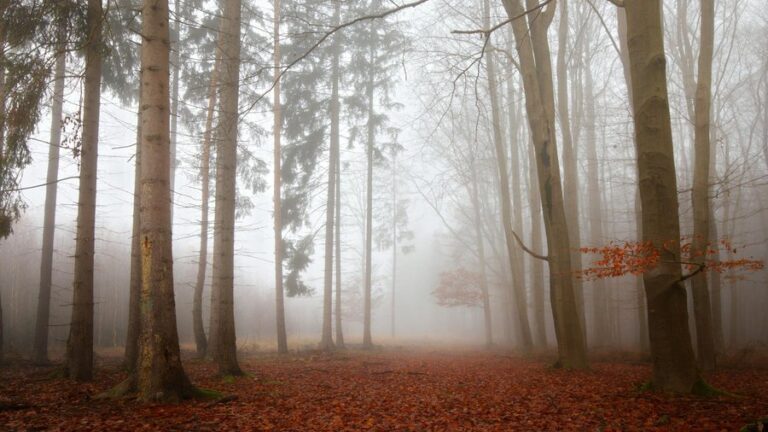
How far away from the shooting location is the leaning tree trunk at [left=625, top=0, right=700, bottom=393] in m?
5.57

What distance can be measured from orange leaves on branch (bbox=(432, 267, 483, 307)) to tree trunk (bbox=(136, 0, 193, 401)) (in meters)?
22.8

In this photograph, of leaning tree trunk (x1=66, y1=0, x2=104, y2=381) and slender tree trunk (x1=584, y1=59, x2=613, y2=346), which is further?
slender tree trunk (x1=584, y1=59, x2=613, y2=346)

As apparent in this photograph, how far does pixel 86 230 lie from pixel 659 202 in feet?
28.4

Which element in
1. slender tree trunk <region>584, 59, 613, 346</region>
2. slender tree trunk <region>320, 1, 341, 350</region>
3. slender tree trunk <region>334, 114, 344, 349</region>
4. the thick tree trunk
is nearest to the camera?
the thick tree trunk

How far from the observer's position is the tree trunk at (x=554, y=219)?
8.83 m

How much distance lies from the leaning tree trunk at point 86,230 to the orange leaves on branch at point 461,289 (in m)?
21.9

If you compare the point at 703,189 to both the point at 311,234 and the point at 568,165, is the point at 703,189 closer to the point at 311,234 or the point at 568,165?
the point at 568,165

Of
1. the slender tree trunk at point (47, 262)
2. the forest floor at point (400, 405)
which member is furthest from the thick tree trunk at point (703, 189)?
the slender tree trunk at point (47, 262)

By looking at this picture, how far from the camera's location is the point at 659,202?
582 cm

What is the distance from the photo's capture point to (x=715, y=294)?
459 inches

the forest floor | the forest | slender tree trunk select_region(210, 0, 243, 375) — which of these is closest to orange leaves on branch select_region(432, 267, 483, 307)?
the forest

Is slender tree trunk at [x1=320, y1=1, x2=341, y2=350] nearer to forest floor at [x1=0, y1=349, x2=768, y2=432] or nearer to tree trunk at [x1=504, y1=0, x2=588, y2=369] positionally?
forest floor at [x1=0, y1=349, x2=768, y2=432]

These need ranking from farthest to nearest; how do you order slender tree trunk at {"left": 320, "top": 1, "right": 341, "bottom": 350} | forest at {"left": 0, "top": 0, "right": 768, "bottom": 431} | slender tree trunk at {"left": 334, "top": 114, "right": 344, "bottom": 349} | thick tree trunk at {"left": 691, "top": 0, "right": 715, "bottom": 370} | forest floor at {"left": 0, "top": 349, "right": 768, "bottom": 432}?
slender tree trunk at {"left": 334, "top": 114, "right": 344, "bottom": 349}
slender tree trunk at {"left": 320, "top": 1, "right": 341, "bottom": 350}
thick tree trunk at {"left": 691, "top": 0, "right": 715, "bottom": 370}
forest at {"left": 0, "top": 0, "right": 768, "bottom": 431}
forest floor at {"left": 0, "top": 349, "right": 768, "bottom": 432}

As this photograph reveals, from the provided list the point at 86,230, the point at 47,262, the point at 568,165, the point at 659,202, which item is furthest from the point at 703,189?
the point at 47,262
